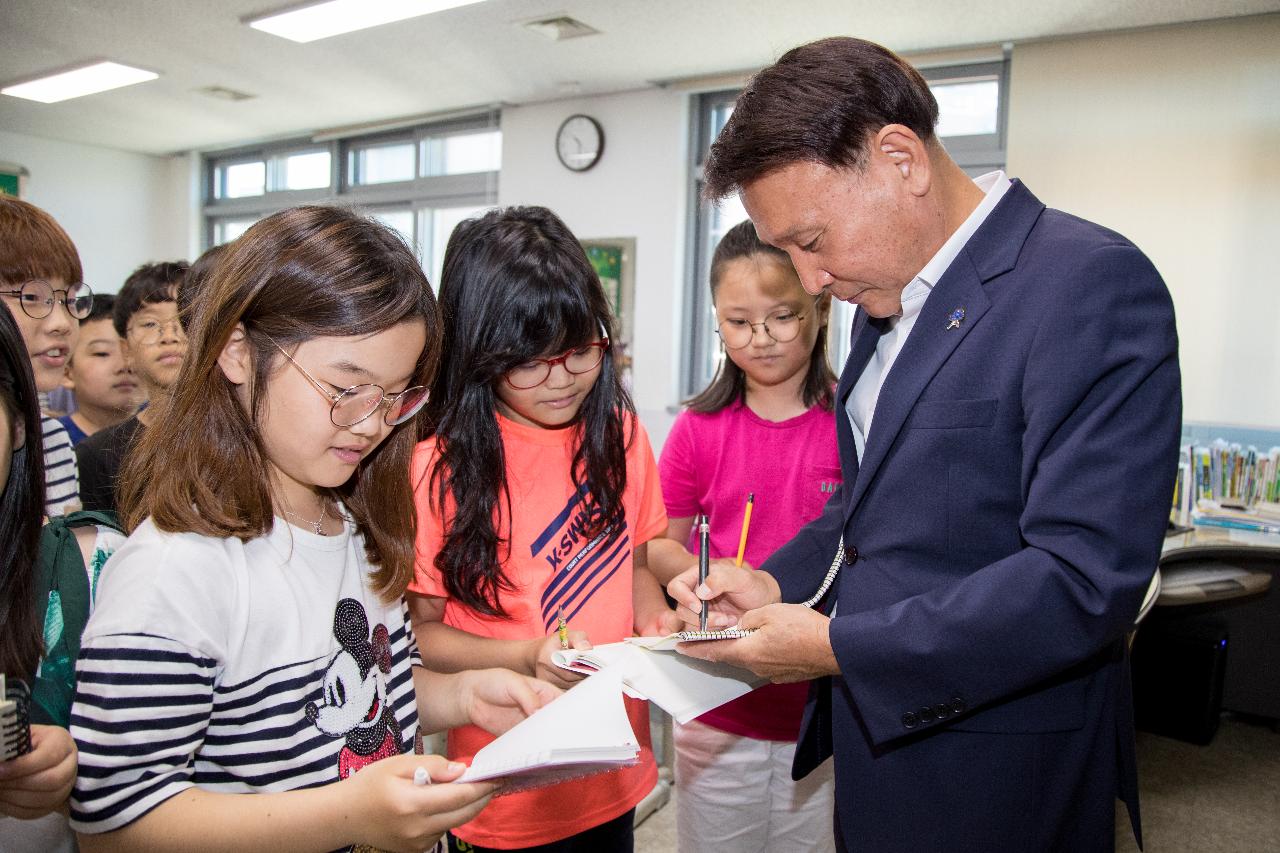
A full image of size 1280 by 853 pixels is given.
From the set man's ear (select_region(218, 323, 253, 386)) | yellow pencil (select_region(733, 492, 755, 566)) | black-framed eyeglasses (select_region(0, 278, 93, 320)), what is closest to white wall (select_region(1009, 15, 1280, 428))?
yellow pencil (select_region(733, 492, 755, 566))

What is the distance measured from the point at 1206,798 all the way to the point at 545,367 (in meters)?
3.28

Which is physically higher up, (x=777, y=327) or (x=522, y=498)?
(x=777, y=327)

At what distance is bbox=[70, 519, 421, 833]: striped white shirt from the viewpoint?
2.87ft

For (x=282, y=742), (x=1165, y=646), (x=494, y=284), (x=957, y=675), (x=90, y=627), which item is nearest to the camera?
(x=90, y=627)

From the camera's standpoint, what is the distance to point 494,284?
144 centimetres

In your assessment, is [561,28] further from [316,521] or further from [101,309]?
[316,521]

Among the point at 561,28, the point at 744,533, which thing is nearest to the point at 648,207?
the point at 561,28

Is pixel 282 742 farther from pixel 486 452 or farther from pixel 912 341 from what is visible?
pixel 912 341

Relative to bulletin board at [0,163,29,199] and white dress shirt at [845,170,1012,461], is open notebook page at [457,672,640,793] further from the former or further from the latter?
bulletin board at [0,163,29,199]

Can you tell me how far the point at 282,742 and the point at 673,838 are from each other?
7.27ft

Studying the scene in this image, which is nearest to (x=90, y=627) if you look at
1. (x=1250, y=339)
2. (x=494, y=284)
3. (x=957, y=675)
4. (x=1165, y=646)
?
(x=494, y=284)

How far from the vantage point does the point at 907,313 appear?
4.44 feet

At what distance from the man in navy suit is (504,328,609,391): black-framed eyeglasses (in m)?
0.35

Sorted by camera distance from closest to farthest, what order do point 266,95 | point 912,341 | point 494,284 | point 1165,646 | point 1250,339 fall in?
1. point 912,341
2. point 494,284
3. point 1165,646
4. point 1250,339
5. point 266,95
